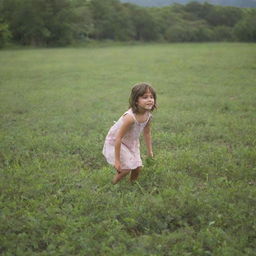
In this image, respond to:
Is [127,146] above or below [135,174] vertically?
above

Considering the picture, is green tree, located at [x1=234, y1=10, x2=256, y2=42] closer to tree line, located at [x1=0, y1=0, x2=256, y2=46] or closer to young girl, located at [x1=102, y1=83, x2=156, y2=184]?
tree line, located at [x1=0, y1=0, x2=256, y2=46]

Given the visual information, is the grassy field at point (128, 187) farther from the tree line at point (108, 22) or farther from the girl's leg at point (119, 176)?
the tree line at point (108, 22)

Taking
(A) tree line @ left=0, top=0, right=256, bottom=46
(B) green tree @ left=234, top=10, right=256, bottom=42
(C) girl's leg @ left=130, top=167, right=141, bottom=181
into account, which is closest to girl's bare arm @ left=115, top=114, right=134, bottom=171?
(C) girl's leg @ left=130, top=167, right=141, bottom=181

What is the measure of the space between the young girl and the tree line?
53.4 m

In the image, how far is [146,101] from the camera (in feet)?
14.6

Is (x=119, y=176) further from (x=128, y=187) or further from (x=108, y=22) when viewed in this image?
(x=108, y=22)

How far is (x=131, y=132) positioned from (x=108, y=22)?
82.9 metres

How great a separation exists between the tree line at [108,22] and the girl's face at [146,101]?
53640mm

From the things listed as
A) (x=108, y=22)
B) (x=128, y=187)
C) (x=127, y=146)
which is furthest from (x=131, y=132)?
(x=108, y=22)

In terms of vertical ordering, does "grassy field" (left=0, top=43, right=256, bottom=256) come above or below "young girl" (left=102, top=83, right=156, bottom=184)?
below

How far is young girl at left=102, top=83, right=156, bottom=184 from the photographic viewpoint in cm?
448

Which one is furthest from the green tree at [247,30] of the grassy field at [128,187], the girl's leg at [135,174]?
the girl's leg at [135,174]

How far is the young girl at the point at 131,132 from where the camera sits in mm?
4477

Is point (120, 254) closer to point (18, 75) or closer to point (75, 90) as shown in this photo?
point (75, 90)
